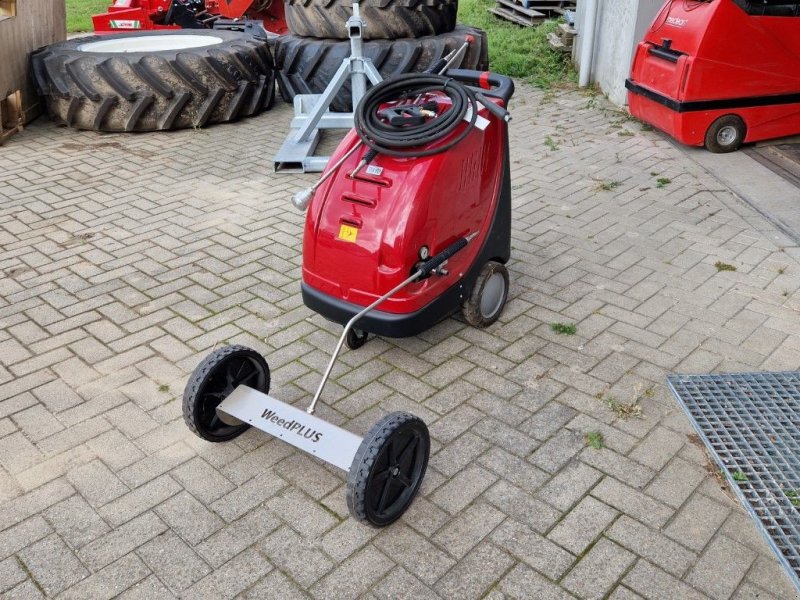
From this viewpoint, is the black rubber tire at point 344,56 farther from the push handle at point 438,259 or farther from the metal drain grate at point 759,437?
the metal drain grate at point 759,437

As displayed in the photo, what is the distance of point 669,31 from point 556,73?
3117 mm

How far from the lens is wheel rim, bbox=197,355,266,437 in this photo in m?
2.86

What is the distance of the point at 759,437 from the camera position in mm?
2988

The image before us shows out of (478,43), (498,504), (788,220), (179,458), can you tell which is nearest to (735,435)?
(498,504)

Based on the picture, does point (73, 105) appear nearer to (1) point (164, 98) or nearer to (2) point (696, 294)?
(1) point (164, 98)

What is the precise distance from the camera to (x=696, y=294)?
411 cm

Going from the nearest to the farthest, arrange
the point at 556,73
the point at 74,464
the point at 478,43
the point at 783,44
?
the point at 74,464, the point at 783,44, the point at 478,43, the point at 556,73

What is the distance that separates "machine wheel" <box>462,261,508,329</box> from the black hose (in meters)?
0.75

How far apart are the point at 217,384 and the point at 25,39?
5.67m

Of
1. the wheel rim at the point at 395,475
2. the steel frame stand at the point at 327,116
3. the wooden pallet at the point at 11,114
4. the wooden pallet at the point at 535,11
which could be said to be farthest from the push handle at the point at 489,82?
the wooden pallet at the point at 535,11

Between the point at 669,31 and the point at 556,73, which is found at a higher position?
the point at 669,31

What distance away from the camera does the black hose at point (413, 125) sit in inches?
124

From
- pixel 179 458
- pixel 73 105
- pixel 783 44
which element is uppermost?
pixel 783 44

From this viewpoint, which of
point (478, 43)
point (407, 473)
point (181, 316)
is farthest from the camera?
point (478, 43)
